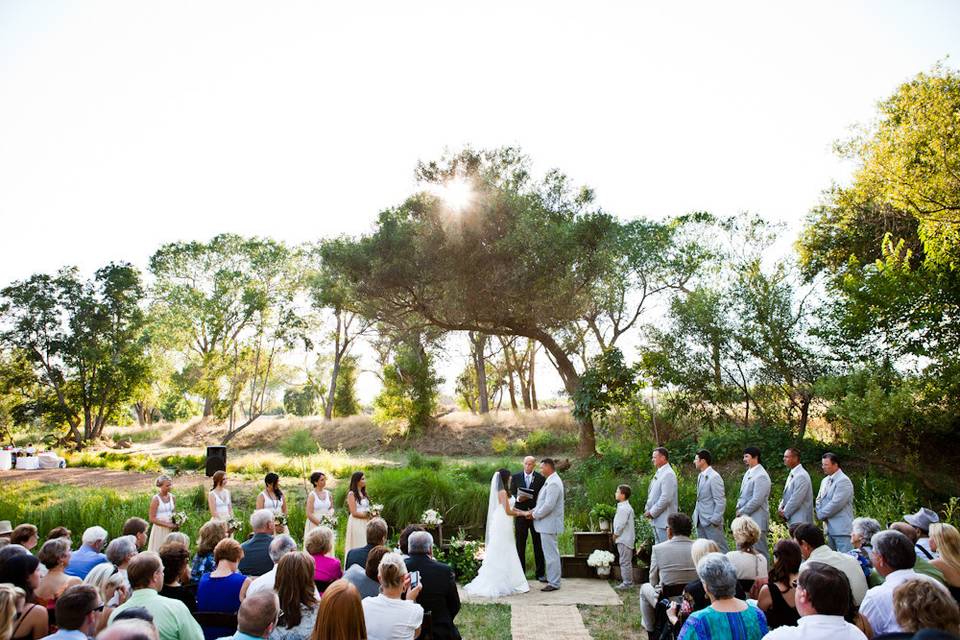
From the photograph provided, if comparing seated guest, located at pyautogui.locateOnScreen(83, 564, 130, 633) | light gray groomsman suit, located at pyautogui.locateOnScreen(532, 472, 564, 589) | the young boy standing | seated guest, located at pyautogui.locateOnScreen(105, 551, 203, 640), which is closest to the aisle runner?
light gray groomsman suit, located at pyautogui.locateOnScreen(532, 472, 564, 589)

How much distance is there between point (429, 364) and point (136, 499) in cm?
Result: 1508

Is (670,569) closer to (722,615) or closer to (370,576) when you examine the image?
(722,615)

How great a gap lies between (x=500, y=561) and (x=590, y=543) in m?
1.52

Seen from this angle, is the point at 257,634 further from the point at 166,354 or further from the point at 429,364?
the point at 166,354

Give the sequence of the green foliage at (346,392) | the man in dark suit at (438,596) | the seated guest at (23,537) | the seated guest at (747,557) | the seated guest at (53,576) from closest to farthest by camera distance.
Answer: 1. the seated guest at (53,576)
2. the man in dark suit at (438,596)
3. the seated guest at (747,557)
4. the seated guest at (23,537)
5. the green foliage at (346,392)

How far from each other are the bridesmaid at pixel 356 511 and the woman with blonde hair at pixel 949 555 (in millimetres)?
5581

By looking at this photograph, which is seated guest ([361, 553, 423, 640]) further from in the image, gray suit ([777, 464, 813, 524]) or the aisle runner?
gray suit ([777, 464, 813, 524])

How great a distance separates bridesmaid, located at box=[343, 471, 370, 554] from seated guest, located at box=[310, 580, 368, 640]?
4.52 metres

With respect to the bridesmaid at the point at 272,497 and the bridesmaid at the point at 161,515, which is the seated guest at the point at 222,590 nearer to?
the bridesmaid at the point at 272,497

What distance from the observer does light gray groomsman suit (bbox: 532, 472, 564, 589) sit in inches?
307

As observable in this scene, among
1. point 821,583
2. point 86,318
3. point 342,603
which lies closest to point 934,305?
point 821,583

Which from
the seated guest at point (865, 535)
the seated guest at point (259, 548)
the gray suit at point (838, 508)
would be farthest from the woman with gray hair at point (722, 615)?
the gray suit at point (838, 508)

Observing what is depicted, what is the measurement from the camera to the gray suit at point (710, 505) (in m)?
7.43

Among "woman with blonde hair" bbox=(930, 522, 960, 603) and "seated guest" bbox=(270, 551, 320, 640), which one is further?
"woman with blonde hair" bbox=(930, 522, 960, 603)
